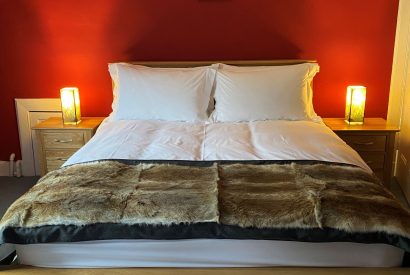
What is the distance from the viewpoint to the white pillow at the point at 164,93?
120 inches

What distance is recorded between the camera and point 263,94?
3.01 m

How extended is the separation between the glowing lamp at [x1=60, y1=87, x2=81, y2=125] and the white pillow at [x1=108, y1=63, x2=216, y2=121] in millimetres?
359

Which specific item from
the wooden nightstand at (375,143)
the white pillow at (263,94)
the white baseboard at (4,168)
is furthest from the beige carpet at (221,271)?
the white baseboard at (4,168)

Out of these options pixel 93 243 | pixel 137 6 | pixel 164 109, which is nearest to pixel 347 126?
pixel 164 109

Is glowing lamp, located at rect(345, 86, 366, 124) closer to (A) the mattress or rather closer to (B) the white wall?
(B) the white wall

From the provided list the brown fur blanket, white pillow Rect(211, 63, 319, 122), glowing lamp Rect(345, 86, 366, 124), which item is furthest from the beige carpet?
glowing lamp Rect(345, 86, 366, 124)

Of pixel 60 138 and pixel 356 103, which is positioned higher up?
pixel 356 103

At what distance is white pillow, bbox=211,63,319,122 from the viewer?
3.00 m

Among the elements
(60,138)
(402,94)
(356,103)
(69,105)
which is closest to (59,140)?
(60,138)

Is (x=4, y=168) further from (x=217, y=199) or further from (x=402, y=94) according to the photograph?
(x=402, y=94)

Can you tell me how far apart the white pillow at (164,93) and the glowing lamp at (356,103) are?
104 centimetres

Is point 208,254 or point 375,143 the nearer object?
point 208,254

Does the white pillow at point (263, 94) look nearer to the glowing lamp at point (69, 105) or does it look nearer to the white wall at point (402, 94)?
the white wall at point (402, 94)

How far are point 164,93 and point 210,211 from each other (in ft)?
5.01
